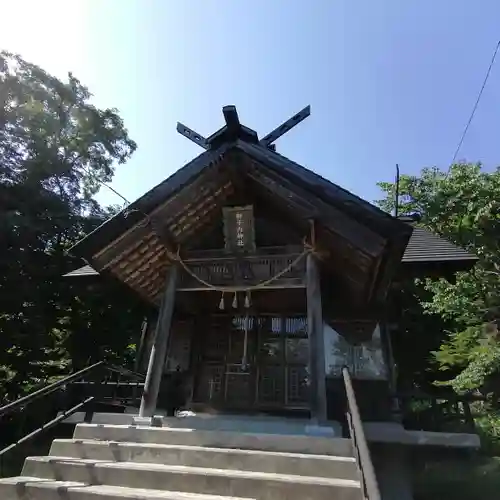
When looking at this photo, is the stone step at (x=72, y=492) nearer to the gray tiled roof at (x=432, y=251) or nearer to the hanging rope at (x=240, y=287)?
the hanging rope at (x=240, y=287)

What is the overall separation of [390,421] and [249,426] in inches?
131

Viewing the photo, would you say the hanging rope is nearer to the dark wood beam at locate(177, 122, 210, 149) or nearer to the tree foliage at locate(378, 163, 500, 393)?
the dark wood beam at locate(177, 122, 210, 149)

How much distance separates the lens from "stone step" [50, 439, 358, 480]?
171 inches

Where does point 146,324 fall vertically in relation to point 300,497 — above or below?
above

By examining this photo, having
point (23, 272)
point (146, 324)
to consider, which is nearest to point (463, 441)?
point (146, 324)

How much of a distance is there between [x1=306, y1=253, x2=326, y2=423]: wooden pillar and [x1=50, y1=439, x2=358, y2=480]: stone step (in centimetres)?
119

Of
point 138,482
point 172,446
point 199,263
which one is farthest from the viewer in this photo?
point 199,263

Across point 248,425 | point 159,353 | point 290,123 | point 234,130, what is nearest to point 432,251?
point 290,123

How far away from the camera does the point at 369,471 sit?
2.81 meters

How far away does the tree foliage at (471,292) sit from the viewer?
9656mm

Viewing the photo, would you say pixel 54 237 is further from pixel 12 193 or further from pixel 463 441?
pixel 463 441

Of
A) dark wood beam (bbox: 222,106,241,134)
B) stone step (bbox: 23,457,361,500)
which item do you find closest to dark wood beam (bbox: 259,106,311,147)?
dark wood beam (bbox: 222,106,241,134)

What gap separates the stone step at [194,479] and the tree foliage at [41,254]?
6.09 meters

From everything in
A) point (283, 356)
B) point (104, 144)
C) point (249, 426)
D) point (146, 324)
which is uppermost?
point (104, 144)
